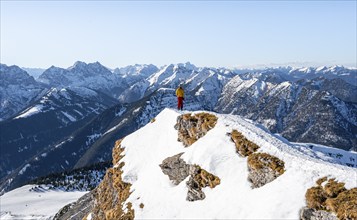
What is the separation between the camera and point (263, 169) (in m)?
34.6

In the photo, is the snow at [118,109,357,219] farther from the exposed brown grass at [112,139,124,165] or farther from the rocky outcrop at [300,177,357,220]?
the exposed brown grass at [112,139,124,165]

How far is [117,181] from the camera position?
2143 inches

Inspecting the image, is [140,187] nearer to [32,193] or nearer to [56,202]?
[56,202]

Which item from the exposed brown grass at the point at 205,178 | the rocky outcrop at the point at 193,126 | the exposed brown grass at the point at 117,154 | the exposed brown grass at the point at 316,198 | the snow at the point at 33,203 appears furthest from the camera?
the snow at the point at 33,203

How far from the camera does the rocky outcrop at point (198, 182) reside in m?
38.7

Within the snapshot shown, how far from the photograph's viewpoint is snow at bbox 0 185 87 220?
124 m

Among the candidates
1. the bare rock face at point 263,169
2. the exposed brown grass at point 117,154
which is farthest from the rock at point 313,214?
the exposed brown grass at point 117,154

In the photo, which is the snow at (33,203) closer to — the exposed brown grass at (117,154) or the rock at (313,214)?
the exposed brown grass at (117,154)

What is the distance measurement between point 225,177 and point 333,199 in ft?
39.8

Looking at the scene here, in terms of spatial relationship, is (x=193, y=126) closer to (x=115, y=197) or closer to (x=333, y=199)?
(x=115, y=197)

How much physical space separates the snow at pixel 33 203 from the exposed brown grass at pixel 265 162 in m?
89.0

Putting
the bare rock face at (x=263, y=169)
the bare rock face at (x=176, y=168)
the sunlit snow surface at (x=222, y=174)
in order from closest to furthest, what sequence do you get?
the sunlit snow surface at (x=222, y=174)
the bare rock face at (x=263, y=169)
the bare rock face at (x=176, y=168)

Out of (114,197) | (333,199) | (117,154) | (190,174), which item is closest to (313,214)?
(333,199)

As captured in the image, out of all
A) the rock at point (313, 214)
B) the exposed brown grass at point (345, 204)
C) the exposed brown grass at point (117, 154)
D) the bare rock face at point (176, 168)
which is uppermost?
the exposed brown grass at point (345, 204)
